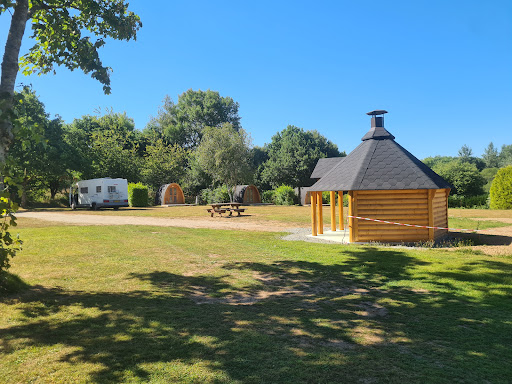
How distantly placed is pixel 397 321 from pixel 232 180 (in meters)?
38.1

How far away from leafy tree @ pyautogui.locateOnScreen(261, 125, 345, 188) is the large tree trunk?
46.1 meters

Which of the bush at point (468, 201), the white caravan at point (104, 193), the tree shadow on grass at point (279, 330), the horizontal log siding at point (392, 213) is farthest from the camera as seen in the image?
the bush at point (468, 201)

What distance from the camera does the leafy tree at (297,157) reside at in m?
51.8

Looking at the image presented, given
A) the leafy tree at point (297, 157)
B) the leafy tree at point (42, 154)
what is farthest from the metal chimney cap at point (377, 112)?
the leafy tree at point (297, 157)

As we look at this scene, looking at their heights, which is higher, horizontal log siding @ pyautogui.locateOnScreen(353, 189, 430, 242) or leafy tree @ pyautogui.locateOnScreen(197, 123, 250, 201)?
leafy tree @ pyautogui.locateOnScreen(197, 123, 250, 201)

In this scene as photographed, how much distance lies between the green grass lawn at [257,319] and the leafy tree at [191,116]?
59.5 metres

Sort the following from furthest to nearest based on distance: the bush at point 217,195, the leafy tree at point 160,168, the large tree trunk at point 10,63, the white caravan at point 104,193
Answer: the leafy tree at point 160,168
the bush at point 217,195
the white caravan at point 104,193
the large tree trunk at point 10,63

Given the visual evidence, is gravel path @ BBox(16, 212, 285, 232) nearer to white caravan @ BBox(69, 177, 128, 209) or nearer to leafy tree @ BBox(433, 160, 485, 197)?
white caravan @ BBox(69, 177, 128, 209)

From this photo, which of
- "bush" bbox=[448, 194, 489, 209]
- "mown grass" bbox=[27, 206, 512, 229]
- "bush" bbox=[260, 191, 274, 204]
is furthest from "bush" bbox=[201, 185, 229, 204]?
"bush" bbox=[448, 194, 489, 209]

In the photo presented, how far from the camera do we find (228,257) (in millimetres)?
9953

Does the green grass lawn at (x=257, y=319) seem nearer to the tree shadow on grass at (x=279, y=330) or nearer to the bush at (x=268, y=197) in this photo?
the tree shadow on grass at (x=279, y=330)

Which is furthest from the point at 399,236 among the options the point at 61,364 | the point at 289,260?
the point at 61,364

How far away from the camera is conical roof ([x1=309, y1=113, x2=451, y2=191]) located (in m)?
12.7

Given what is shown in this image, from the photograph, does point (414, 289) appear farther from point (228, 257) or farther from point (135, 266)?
point (135, 266)
